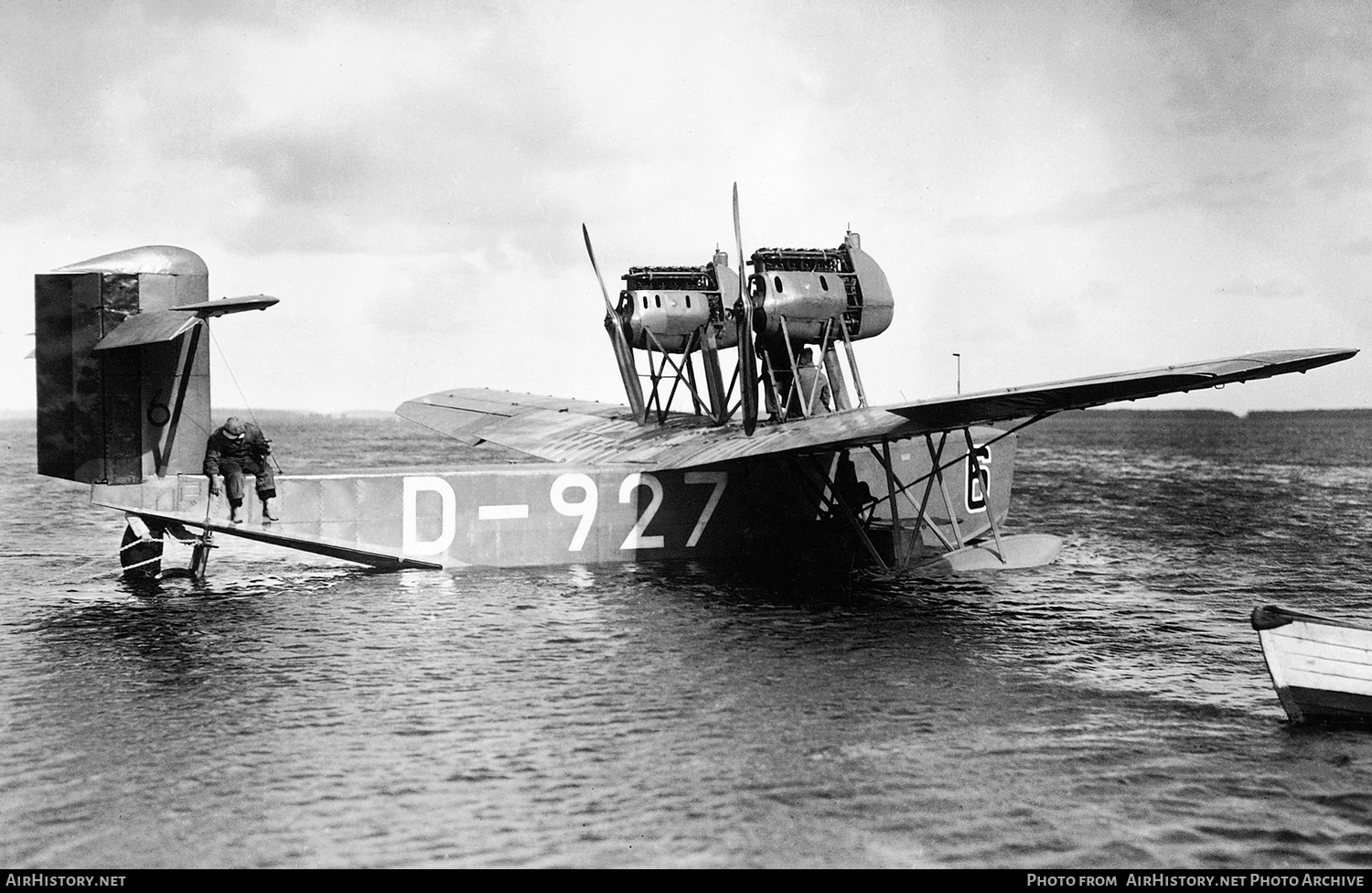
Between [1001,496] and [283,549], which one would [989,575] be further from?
[283,549]

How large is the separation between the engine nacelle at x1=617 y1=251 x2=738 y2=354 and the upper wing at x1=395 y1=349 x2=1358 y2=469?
7.18 feet

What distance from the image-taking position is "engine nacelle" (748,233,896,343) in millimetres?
23516

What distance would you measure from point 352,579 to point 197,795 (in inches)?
430

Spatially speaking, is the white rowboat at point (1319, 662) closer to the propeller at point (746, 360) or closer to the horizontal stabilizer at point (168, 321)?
the propeller at point (746, 360)

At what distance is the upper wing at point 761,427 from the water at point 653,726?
9.16 feet

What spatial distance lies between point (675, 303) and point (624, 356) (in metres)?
1.79

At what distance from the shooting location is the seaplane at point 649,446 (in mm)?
16969

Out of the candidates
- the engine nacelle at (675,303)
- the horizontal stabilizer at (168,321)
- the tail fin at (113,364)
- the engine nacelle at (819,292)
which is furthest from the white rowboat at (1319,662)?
the engine nacelle at (675,303)

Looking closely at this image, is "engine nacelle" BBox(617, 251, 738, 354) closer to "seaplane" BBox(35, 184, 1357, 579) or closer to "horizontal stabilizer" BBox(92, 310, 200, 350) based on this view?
"seaplane" BBox(35, 184, 1357, 579)

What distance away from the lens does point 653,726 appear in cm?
1187

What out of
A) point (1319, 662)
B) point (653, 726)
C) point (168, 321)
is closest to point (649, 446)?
point (168, 321)

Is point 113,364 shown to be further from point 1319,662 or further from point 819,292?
point 1319,662

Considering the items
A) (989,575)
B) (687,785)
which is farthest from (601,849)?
(989,575)

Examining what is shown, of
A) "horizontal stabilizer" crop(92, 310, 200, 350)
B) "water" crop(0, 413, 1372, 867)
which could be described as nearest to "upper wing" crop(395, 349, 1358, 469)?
"water" crop(0, 413, 1372, 867)
